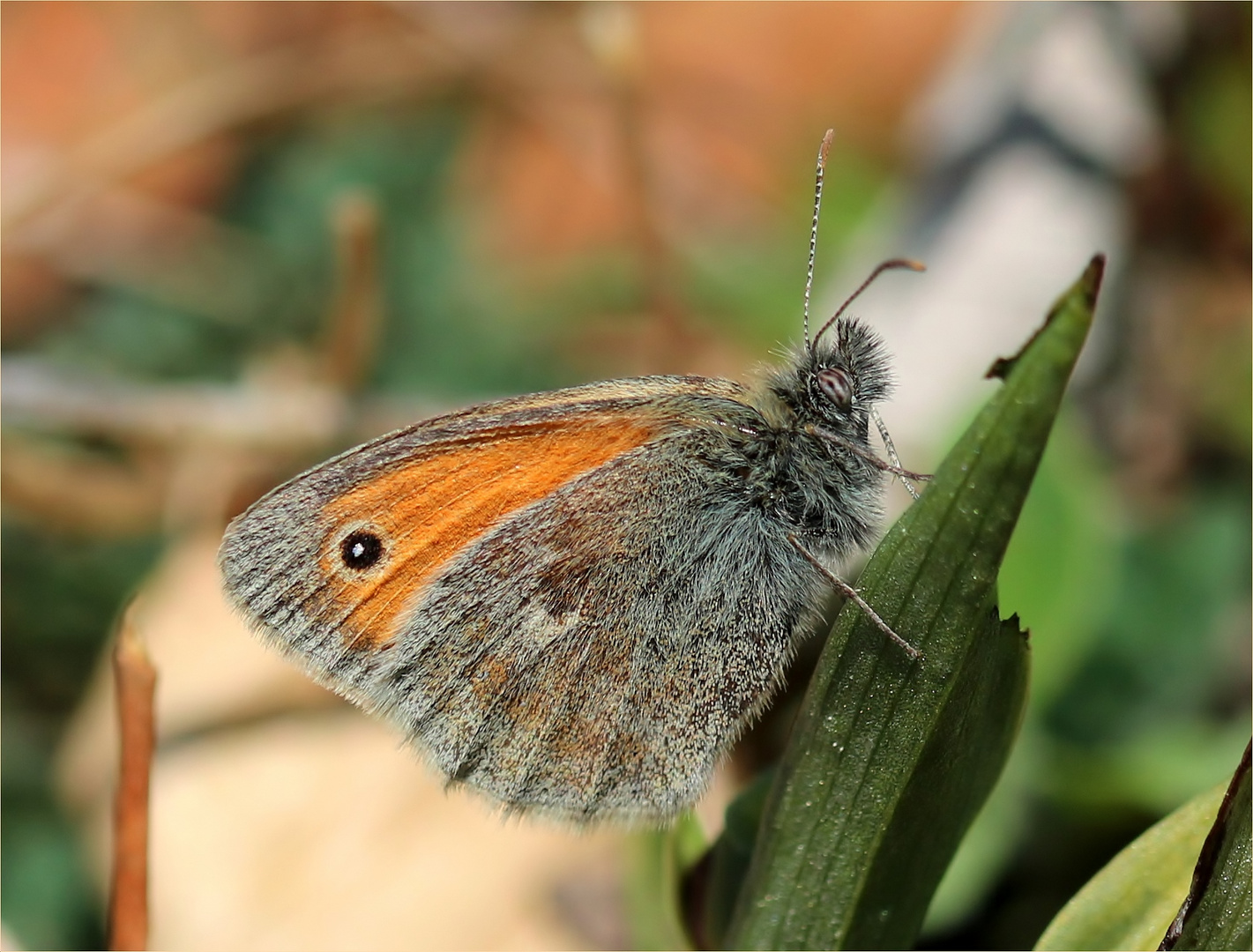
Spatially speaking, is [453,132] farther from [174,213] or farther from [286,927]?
[286,927]

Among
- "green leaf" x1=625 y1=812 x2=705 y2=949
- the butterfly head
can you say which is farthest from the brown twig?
the butterfly head

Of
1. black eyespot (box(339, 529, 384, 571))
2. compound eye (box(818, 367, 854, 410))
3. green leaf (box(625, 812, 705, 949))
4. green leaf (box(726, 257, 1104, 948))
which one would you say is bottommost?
green leaf (box(625, 812, 705, 949))

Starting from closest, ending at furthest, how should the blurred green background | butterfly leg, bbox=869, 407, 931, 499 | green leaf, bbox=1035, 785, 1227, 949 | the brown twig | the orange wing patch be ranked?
green leaf, bbox=1035, 785, 1227, 949
the brown twig
butterfly leg, bbox=869, 407, 931, 499
the orange wing patch
the blurred green background

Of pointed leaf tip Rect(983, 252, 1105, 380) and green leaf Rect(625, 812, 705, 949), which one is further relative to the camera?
green leaf Rect(625, 812, 705, 949)

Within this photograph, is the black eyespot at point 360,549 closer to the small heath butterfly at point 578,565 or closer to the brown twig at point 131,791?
the small heath butterfly at point 578,565

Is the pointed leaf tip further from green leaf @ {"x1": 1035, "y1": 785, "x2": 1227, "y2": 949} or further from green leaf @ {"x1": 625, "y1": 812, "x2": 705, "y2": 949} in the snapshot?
green leaf @ {"x1": 625, "y1": 812, "x2": 705, "y2": 949}

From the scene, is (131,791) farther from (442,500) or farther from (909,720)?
(909,720)
